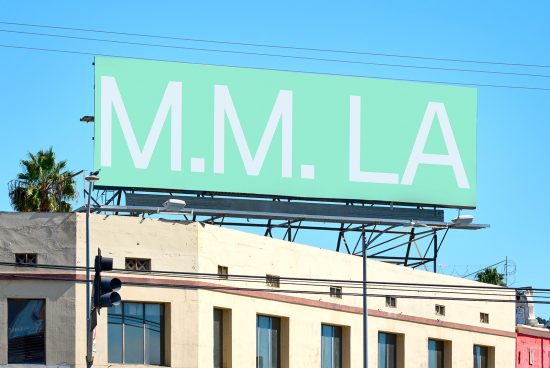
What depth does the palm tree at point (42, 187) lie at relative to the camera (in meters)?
59.8

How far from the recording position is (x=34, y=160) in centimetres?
6084

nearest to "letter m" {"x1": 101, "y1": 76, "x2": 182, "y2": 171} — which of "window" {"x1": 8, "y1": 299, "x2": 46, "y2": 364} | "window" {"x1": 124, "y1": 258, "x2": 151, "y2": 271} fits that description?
"window" {"x1": 124, "y1": 258, "x2": 151, "y2": 271}

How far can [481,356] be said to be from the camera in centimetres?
6116

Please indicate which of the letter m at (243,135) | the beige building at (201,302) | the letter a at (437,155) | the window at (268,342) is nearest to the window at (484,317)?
the beige building at (201,302)

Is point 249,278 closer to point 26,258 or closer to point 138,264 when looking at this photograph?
point 138,264

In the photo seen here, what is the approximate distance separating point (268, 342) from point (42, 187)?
49.4 feet

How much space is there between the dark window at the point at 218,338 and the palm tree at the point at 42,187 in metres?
13.9

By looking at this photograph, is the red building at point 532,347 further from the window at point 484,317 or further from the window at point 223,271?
the window at point 223,271

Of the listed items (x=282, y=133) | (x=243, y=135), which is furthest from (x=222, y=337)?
(x=282, y=133)

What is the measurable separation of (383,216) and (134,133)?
33.9 feet

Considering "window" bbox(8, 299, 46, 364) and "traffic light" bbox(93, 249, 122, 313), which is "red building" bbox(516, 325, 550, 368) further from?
"traffic light" bbox(93, 249, 122, 313)

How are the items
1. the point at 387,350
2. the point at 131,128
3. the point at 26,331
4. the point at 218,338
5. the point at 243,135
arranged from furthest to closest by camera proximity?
1. the point at 387,350
2. the point at 243,135
3. the point at 131,128
4. the point at 218,338
5. the point at 26,331

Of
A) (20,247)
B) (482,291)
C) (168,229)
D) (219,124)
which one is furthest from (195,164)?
(482,291)

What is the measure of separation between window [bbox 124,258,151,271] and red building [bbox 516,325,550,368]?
75.4 ft
